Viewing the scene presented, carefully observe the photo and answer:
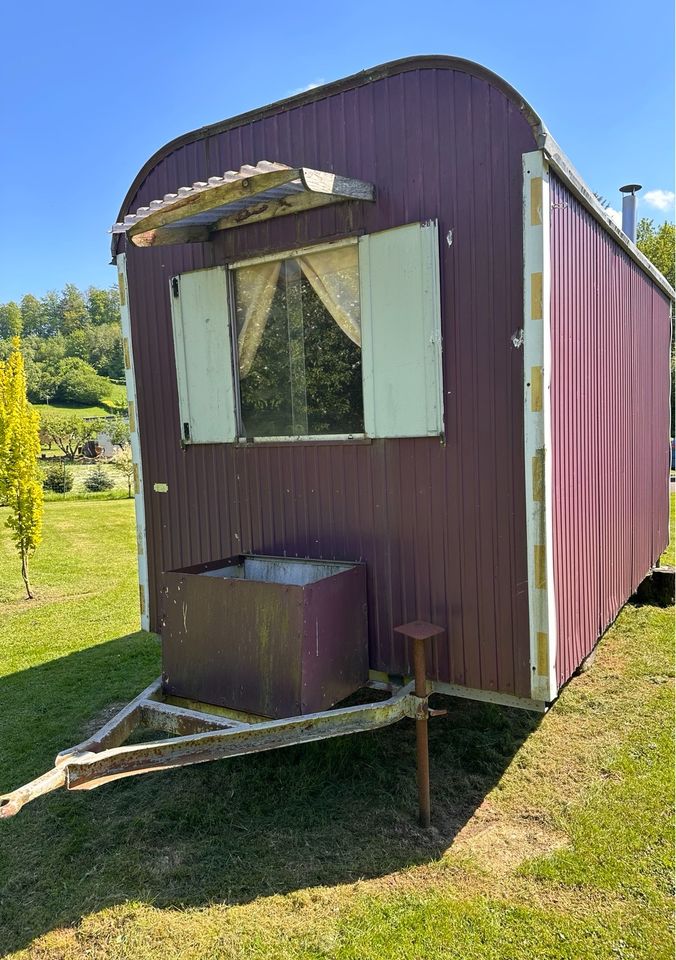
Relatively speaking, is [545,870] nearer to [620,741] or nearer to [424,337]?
[620,741]

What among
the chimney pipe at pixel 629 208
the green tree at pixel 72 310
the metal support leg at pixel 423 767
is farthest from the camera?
the green tree at pixel 72 310

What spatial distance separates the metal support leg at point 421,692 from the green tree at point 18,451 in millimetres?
6337

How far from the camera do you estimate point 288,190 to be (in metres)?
3.60

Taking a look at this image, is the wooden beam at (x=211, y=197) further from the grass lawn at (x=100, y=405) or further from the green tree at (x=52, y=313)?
the green tree at (x=52, y=313)

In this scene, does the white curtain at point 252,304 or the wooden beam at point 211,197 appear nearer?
the wooden beam at point 211,197

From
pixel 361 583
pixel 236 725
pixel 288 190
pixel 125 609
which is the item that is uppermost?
pixel 288 190

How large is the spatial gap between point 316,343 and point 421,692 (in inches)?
77.9

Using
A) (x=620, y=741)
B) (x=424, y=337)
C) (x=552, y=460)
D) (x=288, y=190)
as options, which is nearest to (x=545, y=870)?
(x=620, y=741)

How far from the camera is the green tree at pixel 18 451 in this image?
26.2ft

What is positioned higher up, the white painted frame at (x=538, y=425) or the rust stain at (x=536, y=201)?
the rust stain at (x=536, y=201)

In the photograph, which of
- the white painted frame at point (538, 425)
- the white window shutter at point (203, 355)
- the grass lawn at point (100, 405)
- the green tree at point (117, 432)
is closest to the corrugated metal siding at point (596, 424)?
the white painted frame at point (538, 425)

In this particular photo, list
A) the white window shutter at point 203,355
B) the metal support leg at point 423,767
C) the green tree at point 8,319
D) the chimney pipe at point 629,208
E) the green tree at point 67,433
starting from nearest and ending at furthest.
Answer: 1. the metal support leg at point 423,767
2. the white window shutter at point 203,355
3. the chimney pipe at point 629,208
4. the green tree at point 67,433
5. the green tree at point 8,319

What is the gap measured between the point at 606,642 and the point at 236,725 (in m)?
4.06

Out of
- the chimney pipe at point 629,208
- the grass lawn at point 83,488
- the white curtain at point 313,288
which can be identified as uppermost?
the chimney pipe at point 629,208
